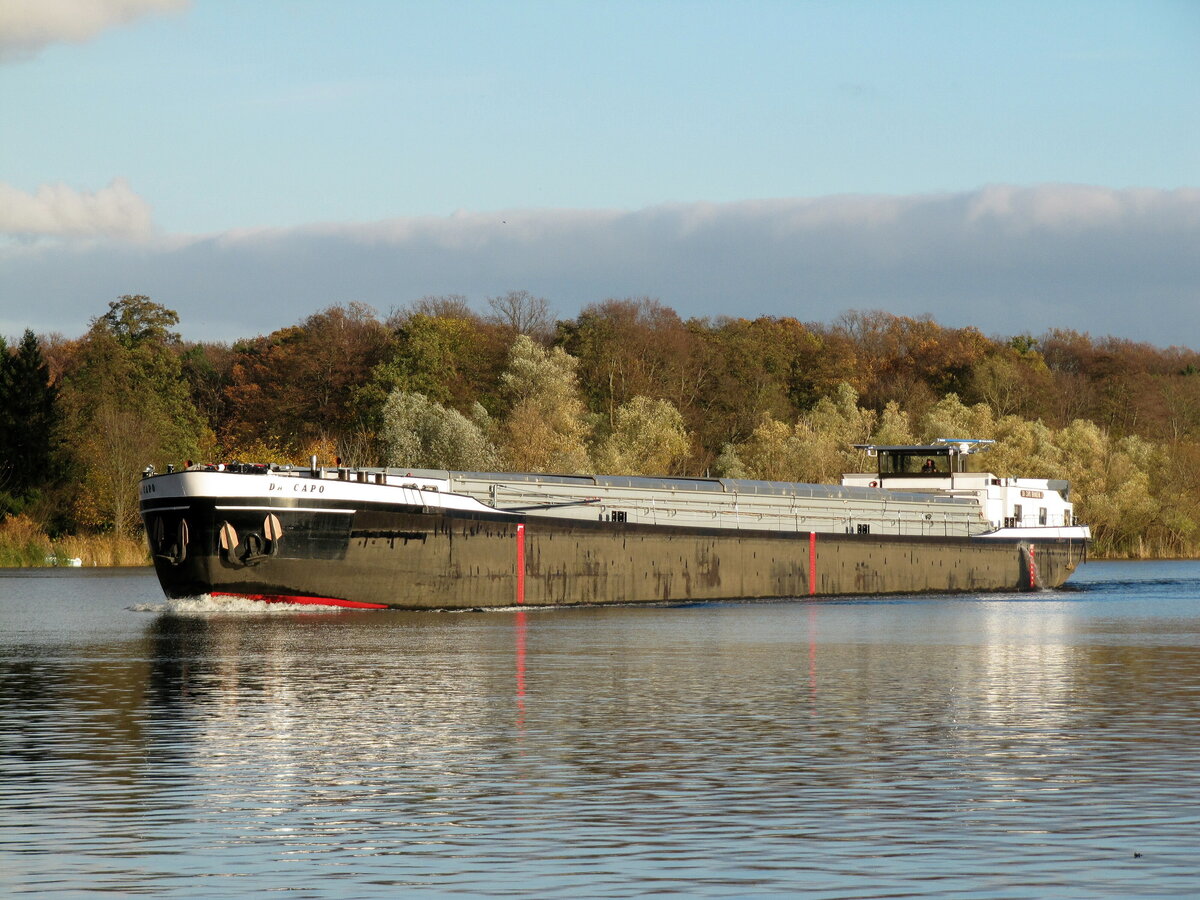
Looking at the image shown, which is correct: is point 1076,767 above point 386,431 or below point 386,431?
below

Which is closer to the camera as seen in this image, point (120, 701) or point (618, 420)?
point (120, 701)

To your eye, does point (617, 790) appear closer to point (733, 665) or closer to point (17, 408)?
point (733, 665)

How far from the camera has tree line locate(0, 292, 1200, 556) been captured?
98.9 metres

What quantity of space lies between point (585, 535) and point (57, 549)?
1756 inches

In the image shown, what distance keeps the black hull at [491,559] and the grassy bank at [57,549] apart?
4113 centimetres

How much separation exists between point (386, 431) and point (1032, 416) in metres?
53.6

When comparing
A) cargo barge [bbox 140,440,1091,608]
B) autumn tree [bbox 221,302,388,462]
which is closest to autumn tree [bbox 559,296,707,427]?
autumn tree [bbox 221,302,388,462]

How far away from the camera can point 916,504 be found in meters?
73.6

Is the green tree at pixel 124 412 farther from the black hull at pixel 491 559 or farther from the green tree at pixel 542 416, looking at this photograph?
the black hull at pixel 491 559

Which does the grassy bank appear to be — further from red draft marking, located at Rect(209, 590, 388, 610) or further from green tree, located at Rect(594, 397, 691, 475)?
red draft marking, located at Rect(209, 590, 388, 610)

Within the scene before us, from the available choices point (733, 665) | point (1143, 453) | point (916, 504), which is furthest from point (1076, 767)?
point (1143, 453)

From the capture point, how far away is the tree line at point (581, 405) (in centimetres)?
9894

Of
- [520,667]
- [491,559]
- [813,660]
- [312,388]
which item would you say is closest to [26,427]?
[312,388]

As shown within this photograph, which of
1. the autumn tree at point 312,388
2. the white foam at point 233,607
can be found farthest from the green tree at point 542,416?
the white foam at point 233,607
